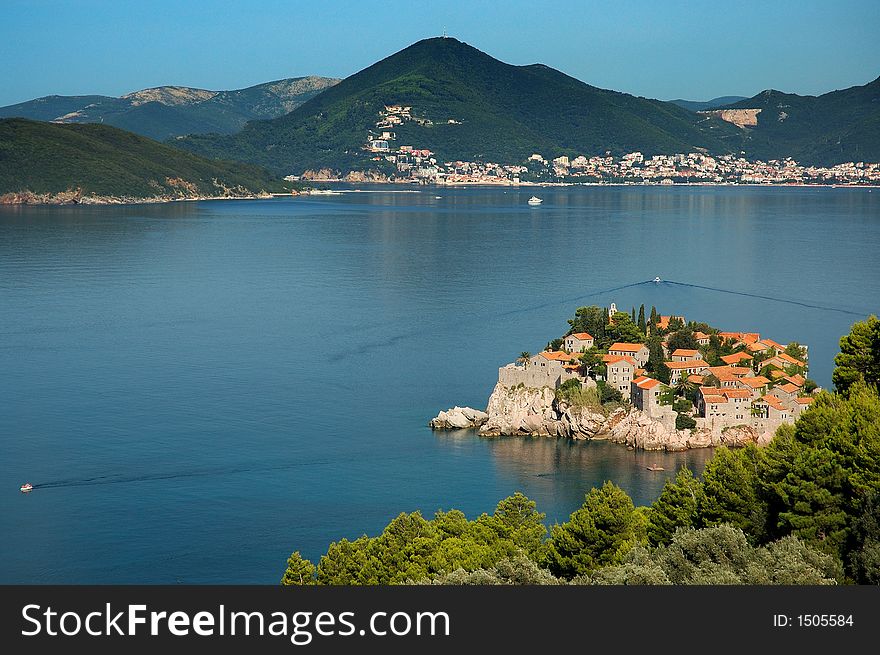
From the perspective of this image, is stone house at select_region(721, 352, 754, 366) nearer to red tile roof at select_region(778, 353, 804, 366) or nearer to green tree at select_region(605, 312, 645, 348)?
red tile roof at select_region(778, 353, 804, 366)

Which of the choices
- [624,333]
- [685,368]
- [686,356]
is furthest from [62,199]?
[685,368]

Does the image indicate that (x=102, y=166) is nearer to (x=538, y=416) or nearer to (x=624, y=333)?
(x=624, y=333)

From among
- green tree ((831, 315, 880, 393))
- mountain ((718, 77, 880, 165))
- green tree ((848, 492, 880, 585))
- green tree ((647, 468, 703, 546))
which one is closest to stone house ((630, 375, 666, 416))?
green tree ((831, 315, 880, 393))

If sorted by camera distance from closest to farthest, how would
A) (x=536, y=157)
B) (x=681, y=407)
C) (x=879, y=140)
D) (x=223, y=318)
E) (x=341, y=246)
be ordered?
(x=681, y=407) → (x=223, y=318) → (x=341, y=246) → (x=536, y=157) → (x=879, y=140)

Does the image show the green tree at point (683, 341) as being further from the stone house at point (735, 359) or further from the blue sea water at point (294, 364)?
the blue sea water at point (294, 364)

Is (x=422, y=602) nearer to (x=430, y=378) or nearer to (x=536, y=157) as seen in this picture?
(x=430, y=378)

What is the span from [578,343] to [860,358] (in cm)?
755

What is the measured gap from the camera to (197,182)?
90438 millimetres

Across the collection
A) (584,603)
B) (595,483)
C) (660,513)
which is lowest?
(595,483)

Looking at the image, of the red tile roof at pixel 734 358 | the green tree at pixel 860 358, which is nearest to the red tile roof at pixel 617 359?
the red tile roof at pixel 734 358

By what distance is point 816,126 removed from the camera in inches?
6604

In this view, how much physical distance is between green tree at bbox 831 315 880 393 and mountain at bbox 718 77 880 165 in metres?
134

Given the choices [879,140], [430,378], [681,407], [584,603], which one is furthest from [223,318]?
[879,140]

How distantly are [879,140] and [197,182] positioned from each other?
9228 cm
